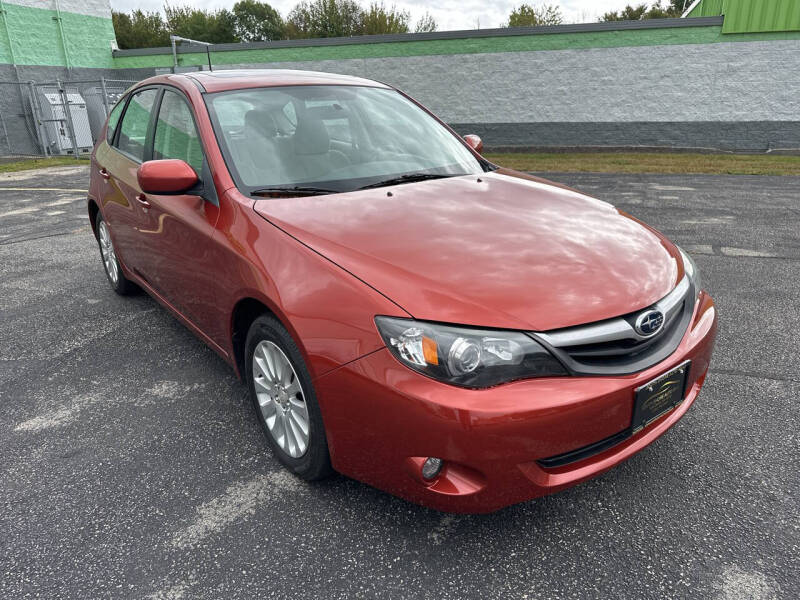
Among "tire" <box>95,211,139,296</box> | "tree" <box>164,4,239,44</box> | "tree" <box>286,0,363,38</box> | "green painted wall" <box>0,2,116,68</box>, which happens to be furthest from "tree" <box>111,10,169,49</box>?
"tire" <box>95,211,139,296</box>

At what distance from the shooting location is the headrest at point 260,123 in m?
2.90

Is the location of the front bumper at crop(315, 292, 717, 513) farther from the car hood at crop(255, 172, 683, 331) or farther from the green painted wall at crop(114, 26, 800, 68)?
the green painted wall at crop(114, 26, 800, 68)

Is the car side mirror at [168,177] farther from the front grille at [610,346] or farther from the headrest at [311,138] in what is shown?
the front grille at [610,346]

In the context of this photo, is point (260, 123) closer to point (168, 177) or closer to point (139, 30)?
point (168, 177)

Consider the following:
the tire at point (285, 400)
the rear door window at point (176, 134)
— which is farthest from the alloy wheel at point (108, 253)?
the tire at point (285, 400)

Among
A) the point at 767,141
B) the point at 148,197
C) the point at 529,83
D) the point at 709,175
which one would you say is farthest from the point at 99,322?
the point at 767,141

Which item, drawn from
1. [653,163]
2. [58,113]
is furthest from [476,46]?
[58,113]

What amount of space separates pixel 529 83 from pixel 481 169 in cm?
1642

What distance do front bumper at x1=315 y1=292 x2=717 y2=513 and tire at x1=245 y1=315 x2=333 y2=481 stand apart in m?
0.16

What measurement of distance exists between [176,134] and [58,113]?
17.3m

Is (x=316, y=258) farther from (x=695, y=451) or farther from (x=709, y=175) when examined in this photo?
(x=709, y=175)

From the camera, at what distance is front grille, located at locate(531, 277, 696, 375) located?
1.82 metres

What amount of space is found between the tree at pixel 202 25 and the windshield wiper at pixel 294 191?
182ft

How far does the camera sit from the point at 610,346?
6.24 ft
